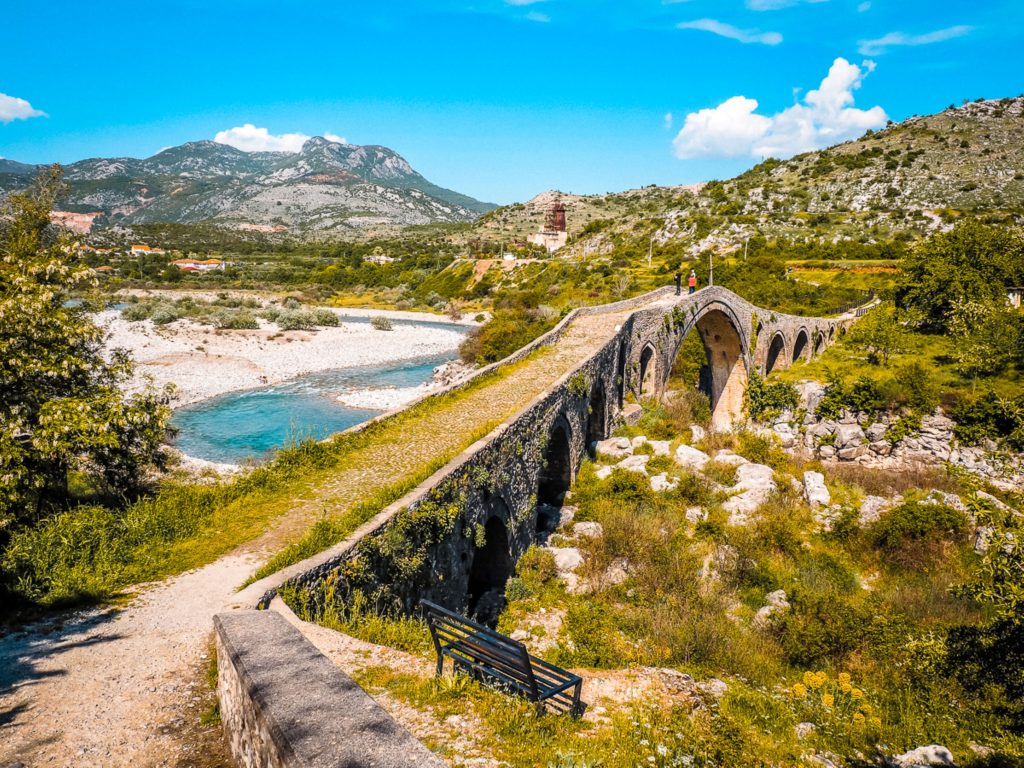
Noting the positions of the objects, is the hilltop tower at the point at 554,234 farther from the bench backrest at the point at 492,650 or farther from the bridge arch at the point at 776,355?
the bench backrest at the point at 492,650

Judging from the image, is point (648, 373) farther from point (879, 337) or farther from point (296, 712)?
point (296, 712)

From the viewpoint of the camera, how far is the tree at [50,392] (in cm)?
644

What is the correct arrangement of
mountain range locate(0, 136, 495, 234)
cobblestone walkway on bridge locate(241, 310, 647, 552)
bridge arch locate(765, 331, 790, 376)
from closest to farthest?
cobblestone walkway on bridge locate(241, 310, 647, 552) < bridge arch locate(765, 331, 790, 376) < mountain range locate(0, 136, 495, 234)

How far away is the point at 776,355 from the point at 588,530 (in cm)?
2292

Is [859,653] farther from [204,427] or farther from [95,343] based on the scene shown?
[204,427]

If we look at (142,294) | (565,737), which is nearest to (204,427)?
(565,737)

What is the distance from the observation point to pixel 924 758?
18.6 feet

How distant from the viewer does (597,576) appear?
1159 cm

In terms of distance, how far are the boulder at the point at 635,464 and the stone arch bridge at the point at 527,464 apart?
127 cm

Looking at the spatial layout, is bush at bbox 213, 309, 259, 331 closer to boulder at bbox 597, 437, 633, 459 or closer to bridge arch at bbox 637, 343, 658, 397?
bridge arch at bbox 637, 343, 658, 397

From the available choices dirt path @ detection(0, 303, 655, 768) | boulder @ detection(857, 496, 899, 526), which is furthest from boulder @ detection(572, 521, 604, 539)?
dirt path @ detection(0, 303, 655, 768)

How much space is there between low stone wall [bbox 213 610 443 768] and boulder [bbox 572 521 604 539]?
9.89m

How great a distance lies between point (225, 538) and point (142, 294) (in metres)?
66.7

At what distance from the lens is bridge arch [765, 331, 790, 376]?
29.8 metres
